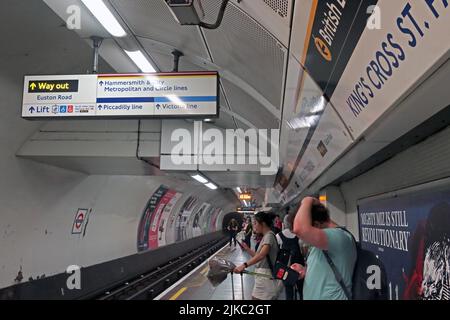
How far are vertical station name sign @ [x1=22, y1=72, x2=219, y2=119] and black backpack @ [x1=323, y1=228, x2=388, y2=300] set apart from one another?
218 cm

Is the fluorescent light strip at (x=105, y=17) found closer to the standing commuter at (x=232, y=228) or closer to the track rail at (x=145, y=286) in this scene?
the standing commuter at (x=232, y=228)

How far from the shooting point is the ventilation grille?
2.42m

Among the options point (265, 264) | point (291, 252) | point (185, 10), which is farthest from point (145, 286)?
point (185, 10)

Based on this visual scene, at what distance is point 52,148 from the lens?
6.79 metres

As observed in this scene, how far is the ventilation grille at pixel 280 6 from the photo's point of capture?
2415mm

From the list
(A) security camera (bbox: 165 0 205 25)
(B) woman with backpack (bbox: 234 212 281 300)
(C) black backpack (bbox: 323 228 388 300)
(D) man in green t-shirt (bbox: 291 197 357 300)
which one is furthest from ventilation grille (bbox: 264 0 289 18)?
(B) woman with backpack (bbox: 234 212 281 300)

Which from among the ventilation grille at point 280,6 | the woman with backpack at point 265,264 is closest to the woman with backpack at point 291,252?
the woman with backpack at point 265,264

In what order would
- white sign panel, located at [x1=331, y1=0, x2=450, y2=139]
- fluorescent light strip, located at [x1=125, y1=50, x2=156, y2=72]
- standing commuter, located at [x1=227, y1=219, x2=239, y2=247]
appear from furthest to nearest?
standing commuter, located at [x1=227, y1=219, x2=239, y2=247]
fluorescent light strip, located at [x1=125, y1=50, x2=156, y2=72]
white sign panel, located at [x1=331, y1=0, x2=450, y2=139]

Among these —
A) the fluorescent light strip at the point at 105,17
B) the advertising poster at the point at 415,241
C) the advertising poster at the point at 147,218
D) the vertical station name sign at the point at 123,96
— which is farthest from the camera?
the advertising poster at the point at 147,218

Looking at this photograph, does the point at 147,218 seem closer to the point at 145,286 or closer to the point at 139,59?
the point at 145,286

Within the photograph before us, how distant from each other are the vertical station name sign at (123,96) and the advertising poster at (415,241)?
6.77 feet

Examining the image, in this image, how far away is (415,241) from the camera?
307 cm

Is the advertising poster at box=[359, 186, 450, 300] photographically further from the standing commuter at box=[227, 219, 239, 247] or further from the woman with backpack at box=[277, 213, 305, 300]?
the standing commuter at box=[227, 219, 239, 247]
